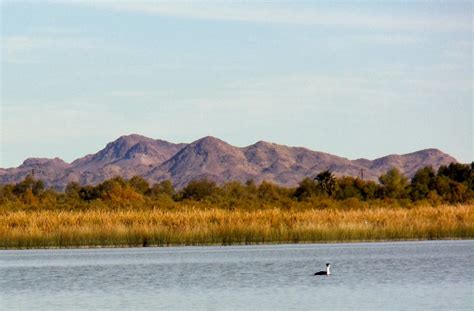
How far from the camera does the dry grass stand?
151 feet

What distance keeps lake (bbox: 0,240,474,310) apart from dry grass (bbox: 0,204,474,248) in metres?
0.60

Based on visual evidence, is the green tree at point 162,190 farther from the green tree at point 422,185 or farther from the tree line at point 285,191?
the green tree at point 422,185

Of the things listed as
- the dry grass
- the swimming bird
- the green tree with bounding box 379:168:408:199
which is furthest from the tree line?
the swimming bird

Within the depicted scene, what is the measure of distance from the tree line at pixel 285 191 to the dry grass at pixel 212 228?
22.1 meters

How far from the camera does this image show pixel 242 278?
1238 inches

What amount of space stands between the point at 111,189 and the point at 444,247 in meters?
43.3

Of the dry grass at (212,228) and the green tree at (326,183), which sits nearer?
the dry grass at (212,228)

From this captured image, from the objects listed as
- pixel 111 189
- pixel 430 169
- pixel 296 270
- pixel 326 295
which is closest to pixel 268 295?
pixel 326 295

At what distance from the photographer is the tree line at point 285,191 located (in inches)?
3029

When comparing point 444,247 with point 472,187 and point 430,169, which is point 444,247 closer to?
point 472,187

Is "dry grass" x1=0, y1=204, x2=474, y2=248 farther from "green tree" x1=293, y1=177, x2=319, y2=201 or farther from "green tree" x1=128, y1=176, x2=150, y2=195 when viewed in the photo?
"green tree" x1=128, y1=176, x2=150, y2=195

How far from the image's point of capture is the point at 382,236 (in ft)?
159

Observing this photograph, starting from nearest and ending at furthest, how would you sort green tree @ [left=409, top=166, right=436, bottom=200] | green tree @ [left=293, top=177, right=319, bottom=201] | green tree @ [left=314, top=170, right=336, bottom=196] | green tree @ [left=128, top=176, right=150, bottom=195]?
green tree @ [left=409, top=166, right=436, bottom=200] < green tree @ [left=293, top=177, right=319, bottom=201] < green tree @ [left=314, top=170, right=336, bottom=196] < green tree @ [left=128, top=176, right=150, bottom=195]

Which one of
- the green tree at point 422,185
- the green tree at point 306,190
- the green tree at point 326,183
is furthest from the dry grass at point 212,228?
the green tree at point 326,183
